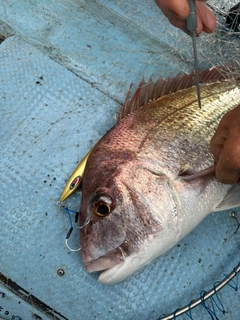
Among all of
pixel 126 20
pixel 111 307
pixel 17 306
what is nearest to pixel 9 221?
pixel 17 306

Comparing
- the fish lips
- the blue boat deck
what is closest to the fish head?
the fish lips

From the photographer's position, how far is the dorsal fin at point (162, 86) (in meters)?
1.75

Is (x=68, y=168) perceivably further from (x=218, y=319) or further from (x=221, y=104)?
(x=218, y=319)

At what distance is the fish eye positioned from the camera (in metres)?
1.48

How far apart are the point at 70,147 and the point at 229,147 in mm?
941

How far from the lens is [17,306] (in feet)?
5.37

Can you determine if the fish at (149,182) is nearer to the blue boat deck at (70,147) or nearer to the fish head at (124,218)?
the fish head at (124,218)

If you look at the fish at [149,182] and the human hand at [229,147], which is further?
the fish at [149,182]

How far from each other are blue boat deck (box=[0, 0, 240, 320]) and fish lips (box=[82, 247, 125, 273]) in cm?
Result: 19

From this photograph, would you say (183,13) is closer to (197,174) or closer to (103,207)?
(197,174)

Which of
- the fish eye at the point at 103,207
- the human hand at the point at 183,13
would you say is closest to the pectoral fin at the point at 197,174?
the fish eye at the point at 103,207

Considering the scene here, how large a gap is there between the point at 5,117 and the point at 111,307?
115cm

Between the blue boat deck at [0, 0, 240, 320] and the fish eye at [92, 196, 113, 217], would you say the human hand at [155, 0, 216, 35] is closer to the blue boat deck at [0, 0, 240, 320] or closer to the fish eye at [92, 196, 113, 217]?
the blue boat deck at [0, 0, 240, 320]

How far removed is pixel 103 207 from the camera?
149cm
